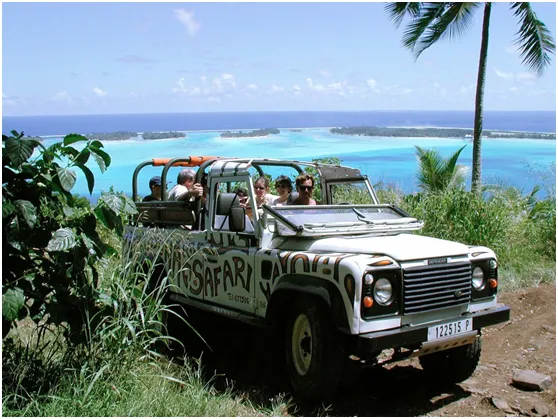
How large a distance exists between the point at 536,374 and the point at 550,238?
7026mm

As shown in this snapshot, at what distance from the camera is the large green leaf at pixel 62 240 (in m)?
4.51

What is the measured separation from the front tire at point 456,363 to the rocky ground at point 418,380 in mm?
100

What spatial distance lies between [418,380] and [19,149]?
414cm

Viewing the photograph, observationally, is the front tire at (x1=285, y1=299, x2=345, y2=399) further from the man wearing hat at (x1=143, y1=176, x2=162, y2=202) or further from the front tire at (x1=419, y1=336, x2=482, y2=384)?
the man wearing hat at (x1=143, y1=176, x2=162, y2=202)

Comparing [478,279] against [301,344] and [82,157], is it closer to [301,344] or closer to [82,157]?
[301,344]

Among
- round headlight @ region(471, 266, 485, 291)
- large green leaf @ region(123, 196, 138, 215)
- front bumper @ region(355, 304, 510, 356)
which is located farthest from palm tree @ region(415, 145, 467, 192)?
large green leaf @ region(123, 196, 138, 215)

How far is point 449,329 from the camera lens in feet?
17.2

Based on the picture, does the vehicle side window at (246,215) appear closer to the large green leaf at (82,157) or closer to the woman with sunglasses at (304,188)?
the woman with sunglasses at (304,188)

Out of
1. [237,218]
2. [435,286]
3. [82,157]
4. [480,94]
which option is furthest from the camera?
[480,94]

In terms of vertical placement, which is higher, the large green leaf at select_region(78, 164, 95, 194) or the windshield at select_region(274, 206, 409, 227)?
the large green leaf at select_region(78, 164, 95, 194)

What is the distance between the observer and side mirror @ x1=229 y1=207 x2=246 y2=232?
6.00 meters

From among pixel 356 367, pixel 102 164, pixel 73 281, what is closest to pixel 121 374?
pixel 73 281

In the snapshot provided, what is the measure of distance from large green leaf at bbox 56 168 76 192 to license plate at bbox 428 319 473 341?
2957 mm

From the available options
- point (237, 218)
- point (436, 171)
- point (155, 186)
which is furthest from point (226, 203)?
point (436, 171)
